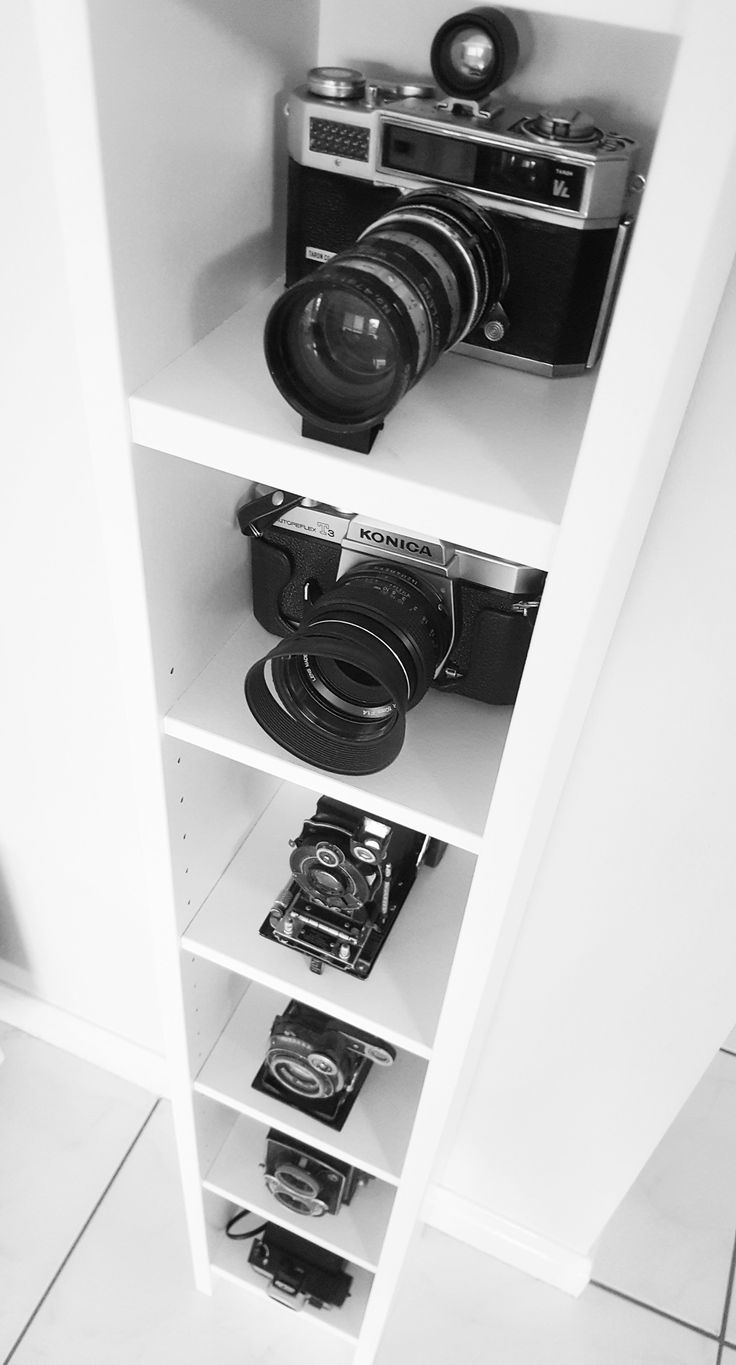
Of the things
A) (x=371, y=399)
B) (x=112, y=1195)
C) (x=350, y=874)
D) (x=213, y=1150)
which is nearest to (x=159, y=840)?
(x=350, y=874)

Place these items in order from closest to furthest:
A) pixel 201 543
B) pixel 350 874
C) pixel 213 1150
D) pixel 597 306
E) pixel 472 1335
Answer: pixel 597 306
pixel 201 543
pixel 350 874
pixel 213 1150
pixel 472 1335

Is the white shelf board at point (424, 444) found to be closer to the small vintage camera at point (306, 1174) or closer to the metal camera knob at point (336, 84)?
the metal camera knob at point (336, 84)

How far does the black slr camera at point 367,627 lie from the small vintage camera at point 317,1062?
39cm

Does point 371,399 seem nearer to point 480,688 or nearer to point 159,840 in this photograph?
point 480,688

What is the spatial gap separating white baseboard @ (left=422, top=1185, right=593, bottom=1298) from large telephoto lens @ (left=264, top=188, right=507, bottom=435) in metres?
1.13

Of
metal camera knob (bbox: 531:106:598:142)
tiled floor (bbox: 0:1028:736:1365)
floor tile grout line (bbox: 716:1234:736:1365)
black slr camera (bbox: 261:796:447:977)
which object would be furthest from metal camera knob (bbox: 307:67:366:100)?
floor tile grout line (bbox: 716:1234:736:1365)

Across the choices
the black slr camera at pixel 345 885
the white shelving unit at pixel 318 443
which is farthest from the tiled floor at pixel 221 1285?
the black slr camera at pixel 345 885

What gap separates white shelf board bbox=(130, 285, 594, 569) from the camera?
18.8 inches

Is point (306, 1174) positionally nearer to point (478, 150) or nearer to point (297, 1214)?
point (297, 1214)

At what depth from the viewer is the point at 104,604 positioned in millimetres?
845

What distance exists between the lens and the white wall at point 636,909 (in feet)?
2.10

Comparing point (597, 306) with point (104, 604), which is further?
point (104, 604)

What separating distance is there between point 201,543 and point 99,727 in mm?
360

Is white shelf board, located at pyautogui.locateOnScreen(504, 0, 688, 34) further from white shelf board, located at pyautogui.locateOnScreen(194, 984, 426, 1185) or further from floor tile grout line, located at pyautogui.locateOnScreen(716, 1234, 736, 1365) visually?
floor tile grout line, located at pyautogui.locateOnScreen(716, 1234, 736, 1365)
